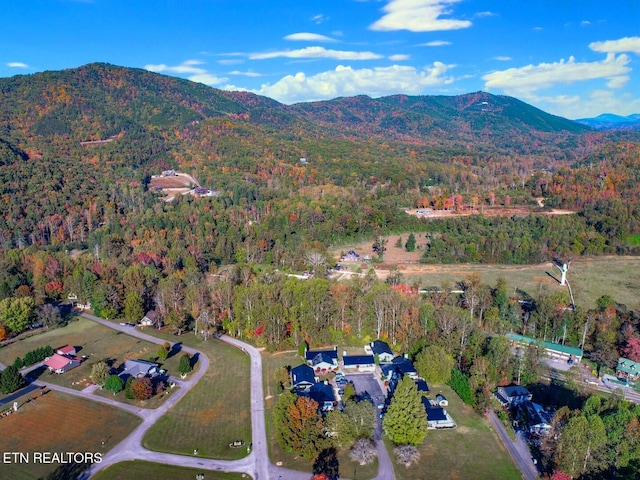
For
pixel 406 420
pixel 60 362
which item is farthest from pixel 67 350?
pixel 406 420

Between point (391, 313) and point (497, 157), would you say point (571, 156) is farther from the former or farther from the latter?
point (391, 313)

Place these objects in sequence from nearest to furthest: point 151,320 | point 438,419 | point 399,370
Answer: point 438,419 → point 399,370 → point 151,320

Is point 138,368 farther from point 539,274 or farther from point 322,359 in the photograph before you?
point 539,274

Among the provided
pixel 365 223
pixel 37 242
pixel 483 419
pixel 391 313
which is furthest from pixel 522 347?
pixel 37 242

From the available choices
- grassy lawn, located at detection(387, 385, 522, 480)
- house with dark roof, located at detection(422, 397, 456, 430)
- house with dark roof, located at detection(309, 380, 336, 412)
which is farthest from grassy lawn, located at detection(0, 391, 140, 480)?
house with dark roof, located at detection(422, 397, 456, 430)

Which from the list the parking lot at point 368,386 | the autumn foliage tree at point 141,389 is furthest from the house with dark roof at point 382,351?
the autumn foliage tree at point 141,389

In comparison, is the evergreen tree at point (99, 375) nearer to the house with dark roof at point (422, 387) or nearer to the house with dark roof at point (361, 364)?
the house with dark roof at point (361, 364)

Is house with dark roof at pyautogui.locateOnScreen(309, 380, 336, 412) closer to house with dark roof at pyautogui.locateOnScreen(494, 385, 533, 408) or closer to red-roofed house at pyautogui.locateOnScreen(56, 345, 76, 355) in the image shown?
house with dark roof at pyautogui.locateOnScreen(494, 385, 533, 408)
